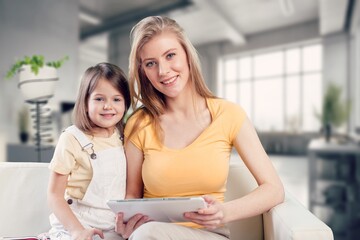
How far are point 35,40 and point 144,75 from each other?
3.35 meters

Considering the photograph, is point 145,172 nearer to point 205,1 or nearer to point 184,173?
point 184,173

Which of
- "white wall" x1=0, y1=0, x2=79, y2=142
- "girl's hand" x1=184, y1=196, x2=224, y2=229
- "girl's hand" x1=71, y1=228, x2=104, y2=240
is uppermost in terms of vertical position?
"white wall" x1=0, y1=0, x2=79, y2=142

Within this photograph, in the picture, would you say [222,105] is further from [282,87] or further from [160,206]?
[282,87]

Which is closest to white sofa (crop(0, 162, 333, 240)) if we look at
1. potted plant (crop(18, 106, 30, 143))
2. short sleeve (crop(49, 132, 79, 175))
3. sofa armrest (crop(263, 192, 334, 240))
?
sofa armrest (crop(263, 192, 334, 240))

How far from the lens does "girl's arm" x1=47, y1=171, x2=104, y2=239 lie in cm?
107

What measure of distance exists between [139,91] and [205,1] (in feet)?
12.8

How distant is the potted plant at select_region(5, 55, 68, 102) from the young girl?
83cm

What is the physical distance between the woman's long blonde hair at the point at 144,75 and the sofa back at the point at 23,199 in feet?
1.64

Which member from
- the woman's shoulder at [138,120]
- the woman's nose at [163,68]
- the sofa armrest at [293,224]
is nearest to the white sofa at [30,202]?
the sofa armrest at [293,224]

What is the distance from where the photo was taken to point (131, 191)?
1244 millimetres

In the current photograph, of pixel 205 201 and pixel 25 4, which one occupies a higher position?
pixel 25 4

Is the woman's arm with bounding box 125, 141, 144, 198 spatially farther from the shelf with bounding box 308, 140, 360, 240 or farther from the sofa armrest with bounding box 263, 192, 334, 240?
the shelf with bounding box 308, 140, 360, 240

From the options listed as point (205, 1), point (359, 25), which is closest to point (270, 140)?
point (359, 25)

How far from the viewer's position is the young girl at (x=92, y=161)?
1.12 meters
